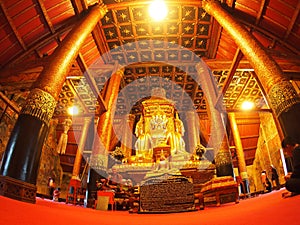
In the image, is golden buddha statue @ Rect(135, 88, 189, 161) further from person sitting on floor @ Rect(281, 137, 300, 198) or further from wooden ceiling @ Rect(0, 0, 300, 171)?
person sitting on floor @ Rect(281, 137, 300, 198)

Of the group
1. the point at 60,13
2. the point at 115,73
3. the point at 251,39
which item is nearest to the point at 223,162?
the point at 251,39

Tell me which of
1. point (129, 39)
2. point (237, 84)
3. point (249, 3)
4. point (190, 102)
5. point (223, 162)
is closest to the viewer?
Result: point (249, 3)

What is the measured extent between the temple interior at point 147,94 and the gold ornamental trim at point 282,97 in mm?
19

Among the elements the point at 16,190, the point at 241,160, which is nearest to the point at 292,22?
the point at 241,160

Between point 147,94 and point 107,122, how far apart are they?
4634 millimetres

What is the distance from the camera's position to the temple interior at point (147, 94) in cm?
439

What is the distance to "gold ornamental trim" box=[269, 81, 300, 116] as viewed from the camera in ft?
14.2

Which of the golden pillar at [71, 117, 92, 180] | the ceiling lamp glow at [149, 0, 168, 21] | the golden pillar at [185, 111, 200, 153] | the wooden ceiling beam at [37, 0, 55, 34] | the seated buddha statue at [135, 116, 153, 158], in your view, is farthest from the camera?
the golden pillar at [185, 111, 200, 153]

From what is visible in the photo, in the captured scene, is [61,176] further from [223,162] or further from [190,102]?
[223,162]

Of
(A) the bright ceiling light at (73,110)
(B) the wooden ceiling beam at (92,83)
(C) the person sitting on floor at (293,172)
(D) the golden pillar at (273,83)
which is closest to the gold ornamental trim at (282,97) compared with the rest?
(D) the golden pillar at (273,83)

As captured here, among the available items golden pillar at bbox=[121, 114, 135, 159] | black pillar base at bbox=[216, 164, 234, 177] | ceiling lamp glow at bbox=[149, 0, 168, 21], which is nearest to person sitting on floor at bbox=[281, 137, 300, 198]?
black pillar base at bbox=[216, 164, 234, 177]

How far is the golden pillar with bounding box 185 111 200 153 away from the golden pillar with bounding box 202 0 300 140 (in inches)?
272

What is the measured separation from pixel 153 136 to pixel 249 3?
6.84 m

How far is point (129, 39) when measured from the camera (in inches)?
360
